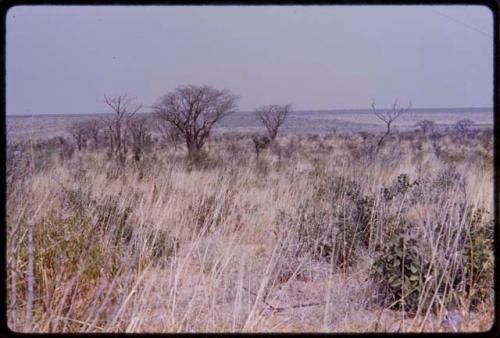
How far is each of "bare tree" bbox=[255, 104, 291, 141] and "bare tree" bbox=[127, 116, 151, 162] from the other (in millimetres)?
7776

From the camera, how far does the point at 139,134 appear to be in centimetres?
1089

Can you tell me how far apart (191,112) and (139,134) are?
1882mm

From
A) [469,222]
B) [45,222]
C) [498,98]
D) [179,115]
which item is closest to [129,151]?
[179,115]

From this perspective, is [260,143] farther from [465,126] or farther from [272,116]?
[465,126]

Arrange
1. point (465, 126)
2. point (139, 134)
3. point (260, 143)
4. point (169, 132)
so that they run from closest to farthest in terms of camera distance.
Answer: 1. point (465, 126)
2. point (139, 134)
3. point (169, 132)
4. point (260, 143)

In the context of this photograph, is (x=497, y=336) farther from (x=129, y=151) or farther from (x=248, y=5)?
(x=129, y=151)

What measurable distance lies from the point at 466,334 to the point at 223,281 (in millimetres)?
1368

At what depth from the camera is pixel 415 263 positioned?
3.28m

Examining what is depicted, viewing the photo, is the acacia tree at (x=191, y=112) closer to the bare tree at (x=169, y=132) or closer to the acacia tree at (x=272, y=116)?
the bare tree at (x=169, y=132)

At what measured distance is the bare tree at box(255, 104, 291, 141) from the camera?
19578 millimetres

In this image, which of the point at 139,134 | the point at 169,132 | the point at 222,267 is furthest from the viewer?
the point at 169,132

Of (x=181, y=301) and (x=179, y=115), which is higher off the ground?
(x=179, y=115)

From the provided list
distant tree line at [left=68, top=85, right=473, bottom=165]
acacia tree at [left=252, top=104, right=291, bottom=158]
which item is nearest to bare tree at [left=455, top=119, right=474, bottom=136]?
distant tree line at [left=68, top=85, right=473, bottom=165]

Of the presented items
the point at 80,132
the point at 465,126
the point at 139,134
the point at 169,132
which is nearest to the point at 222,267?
the point at 465,126
